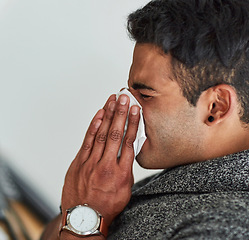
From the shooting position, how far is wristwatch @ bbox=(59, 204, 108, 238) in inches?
37.3

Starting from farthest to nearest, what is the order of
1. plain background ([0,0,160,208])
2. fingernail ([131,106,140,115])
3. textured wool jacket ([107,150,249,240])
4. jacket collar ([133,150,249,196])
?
plain background ([0,0,160,208])
fingernail ([131,106,140,115])
jacket collar ([133,150,249,196])
textured wool jacket ([107,150,249,240])

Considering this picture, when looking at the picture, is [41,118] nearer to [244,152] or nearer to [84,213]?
[84,213]

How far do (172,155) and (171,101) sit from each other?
129mm

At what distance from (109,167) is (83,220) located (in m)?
0.13

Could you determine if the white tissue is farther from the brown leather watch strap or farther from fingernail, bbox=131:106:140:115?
the brown leather watch strap

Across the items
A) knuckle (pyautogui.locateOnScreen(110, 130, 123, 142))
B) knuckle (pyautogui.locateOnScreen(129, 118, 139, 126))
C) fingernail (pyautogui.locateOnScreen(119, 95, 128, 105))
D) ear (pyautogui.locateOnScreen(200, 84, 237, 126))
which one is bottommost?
ear (pyautogui.locateOnScreen(200, 84, 237, 126))

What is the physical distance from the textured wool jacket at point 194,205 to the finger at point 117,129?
12cm

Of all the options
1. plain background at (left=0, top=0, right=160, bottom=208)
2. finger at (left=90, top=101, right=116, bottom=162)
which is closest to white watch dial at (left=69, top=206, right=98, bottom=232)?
finger at (left=90, top=101, right=116, bottom=162)

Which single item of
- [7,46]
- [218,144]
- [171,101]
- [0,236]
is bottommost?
[0,236]

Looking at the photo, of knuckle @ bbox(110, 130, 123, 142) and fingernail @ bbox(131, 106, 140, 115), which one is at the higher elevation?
fingernail @ bbox(131, 106, 140, 115)

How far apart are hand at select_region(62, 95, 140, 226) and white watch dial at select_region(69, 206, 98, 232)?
0.03 m

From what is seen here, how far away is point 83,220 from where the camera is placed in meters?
0.95

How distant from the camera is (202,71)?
91cm

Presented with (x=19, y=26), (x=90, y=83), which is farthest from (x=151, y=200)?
(x=19, y=26)
